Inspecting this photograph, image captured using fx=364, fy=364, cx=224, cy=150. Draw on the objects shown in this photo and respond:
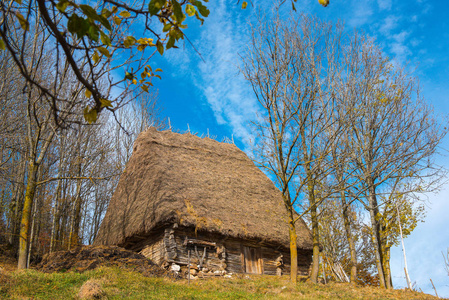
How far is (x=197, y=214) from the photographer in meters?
12.4

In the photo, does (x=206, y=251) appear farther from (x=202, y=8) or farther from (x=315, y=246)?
(x=202, y=8)

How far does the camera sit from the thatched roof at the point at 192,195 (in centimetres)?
1251

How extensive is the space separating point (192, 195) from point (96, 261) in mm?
3948

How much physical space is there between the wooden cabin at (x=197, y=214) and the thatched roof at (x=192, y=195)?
0.11 feet

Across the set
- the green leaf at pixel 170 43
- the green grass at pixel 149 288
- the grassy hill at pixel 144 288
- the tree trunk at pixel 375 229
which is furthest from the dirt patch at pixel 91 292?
the tree trunk at pixel 375 229

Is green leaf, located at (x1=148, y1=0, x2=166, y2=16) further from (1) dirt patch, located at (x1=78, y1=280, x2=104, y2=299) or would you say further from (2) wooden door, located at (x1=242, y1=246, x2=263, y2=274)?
(2) wooden door, located at (x1=242, y1=246, x2=263, y2=274)

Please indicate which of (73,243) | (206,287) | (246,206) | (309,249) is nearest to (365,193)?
(309,249)

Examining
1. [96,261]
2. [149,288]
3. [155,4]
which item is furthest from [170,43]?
[96,261]

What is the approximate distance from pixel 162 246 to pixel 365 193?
811cm

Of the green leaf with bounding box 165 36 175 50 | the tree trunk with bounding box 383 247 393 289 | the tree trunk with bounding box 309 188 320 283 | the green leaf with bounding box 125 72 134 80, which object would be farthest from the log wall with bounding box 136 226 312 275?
the green leaf with bounding box 165 36 175 50

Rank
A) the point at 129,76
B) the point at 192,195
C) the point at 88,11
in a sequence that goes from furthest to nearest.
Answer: the point at 192,195 → the point at 129,76 → the point at 88,11

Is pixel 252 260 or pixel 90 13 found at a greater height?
pixel 90 13

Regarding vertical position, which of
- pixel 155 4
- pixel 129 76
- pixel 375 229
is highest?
pixel 155 4

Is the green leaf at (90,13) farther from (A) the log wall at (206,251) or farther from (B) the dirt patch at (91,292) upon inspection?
(A) the log wall at (206,251)
